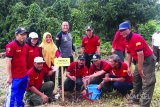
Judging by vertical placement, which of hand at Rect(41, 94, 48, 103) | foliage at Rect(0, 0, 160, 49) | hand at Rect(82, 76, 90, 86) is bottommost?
hand at Rect(41, 94, 48, 103)

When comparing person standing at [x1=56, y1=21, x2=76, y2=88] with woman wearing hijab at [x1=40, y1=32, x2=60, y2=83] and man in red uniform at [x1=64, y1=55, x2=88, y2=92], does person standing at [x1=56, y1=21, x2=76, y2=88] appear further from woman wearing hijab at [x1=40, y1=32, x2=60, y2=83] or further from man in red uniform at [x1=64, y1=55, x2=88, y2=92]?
man in red uniform at [x1=64, y1=55, x2=88, y2=92]

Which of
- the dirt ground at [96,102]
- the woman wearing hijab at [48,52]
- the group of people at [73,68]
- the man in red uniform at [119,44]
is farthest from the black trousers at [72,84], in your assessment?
the man in red uniform at [119,44]

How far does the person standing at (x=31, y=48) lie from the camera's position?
6.44 m

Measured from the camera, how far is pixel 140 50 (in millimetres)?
5094

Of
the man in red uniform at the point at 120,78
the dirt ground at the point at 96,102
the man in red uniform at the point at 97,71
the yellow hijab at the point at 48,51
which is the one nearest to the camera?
the dirt ground at the point at 96,102

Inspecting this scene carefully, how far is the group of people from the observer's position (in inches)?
212

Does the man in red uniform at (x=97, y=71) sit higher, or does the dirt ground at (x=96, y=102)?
the man in red uniform at (x=97, y=71)

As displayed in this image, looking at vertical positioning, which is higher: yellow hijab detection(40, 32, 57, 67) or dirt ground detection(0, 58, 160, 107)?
yellow hijab detection(40, 32, 57, 67)

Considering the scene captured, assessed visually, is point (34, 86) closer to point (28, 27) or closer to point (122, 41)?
point (122, 41)

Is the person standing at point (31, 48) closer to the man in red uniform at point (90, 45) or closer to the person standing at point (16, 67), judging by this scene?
the person standing at point (16, 67)

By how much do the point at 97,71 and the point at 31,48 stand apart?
1.73 m

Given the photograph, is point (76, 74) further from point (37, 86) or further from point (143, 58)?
point (143, 58)

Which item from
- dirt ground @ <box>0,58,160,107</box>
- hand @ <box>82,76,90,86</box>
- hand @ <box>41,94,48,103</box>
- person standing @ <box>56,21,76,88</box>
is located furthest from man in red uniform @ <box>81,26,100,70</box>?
hand @ <box>41,94,48,103</box>

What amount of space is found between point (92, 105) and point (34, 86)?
1363mm
